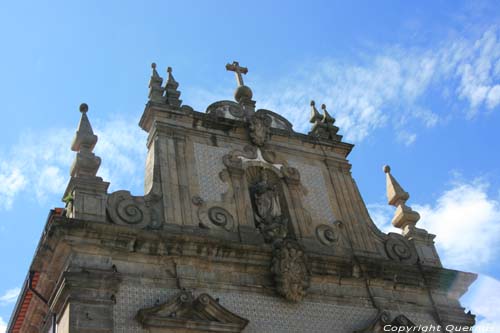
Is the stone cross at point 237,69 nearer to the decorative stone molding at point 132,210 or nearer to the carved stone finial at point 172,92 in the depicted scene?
the carved stone finial at point 172,92

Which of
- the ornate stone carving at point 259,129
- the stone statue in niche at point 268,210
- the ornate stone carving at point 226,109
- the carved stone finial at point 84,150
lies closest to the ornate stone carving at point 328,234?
the stone statue in niche at point 268,210

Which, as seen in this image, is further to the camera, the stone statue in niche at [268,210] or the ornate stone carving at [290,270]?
the stone statue in niche at [268,210]

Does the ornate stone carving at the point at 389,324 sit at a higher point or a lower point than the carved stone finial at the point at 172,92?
lower

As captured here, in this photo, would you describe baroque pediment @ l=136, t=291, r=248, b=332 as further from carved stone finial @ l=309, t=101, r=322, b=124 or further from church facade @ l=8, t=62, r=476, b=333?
carved stone finial @ l=309, t=101, r=322, b=124

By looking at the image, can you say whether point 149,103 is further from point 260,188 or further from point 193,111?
point 260,188

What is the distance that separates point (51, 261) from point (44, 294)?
2.77 feet

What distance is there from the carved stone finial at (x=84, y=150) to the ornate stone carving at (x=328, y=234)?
4469 millimetres

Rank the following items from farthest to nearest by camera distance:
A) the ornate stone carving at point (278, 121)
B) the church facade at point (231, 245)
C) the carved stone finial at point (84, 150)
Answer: the ornate stone carving at point (278, 121) < the carved stone finial at point (84, 150) < the church facade at point (231, 245)

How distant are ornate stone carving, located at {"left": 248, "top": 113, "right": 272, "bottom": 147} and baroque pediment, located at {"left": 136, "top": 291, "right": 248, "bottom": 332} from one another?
14.2ft

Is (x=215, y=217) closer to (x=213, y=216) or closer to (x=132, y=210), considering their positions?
(x=213, y=216)

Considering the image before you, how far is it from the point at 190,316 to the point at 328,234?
392cm

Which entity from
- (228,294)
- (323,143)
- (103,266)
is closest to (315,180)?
(323,143)

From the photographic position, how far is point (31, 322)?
12.0 metres

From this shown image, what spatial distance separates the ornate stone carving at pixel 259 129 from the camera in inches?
557
